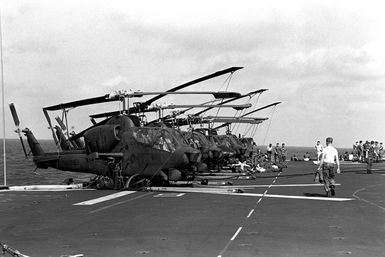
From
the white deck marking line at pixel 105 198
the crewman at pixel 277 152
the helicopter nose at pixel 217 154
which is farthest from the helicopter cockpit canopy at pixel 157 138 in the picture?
the crewman at pixel 277 152

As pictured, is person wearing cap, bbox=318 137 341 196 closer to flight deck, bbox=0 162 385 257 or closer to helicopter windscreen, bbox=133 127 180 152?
flight deck, bbox=0 162 385 257

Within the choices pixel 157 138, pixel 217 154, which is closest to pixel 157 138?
pixel 157 138

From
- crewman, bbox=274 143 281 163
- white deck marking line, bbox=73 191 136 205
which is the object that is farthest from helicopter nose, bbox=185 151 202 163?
crewman, bbox=274 143 281 163

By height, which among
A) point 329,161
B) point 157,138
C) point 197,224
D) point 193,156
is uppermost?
point 157,138

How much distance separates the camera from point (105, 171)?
75.8ft

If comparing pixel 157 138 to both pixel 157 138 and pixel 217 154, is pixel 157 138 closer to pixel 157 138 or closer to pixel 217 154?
pixel 157 138

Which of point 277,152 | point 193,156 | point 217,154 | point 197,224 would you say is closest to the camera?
point 197,224

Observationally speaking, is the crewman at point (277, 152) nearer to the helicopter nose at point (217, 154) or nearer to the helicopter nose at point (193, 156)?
the helicopter nose at point (217, 154)

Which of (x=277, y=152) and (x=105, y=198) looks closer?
(x=105, y=198)

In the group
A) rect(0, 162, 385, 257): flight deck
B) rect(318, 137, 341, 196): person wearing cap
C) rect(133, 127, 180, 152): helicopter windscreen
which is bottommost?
rect(0, 162, 385, 257): flight deck

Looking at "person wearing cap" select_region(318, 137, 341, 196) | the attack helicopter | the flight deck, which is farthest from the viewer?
the attack helicopter

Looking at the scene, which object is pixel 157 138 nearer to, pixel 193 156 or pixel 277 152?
pixel 193 156

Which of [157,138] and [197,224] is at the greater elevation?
[157,138]

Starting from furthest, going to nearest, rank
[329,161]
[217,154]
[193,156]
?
1. [217,154]
2. [193,156]
3. [329,161]
